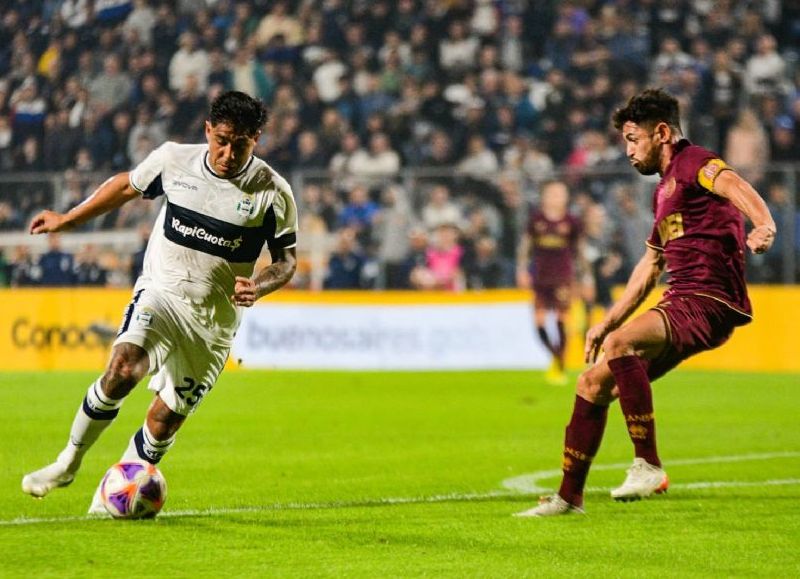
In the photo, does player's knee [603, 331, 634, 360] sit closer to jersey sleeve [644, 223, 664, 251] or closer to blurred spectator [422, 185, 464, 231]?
jersey sleeve [644, 223, 664, 251]

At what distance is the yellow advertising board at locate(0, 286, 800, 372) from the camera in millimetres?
19016

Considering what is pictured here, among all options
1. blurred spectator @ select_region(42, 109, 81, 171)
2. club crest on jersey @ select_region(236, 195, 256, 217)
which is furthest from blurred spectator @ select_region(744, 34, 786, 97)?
club crest on jersey @ select_region(236, 195, 256, 217)

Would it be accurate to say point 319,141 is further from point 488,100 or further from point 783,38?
point 783,38

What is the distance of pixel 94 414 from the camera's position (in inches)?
267

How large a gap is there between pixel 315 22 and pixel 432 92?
2.82 meters


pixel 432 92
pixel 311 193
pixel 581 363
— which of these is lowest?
pixel 581 363

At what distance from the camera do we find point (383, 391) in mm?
15898

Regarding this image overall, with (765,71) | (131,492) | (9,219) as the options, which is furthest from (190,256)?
(765,71)

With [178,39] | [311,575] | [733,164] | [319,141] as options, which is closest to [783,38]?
[733,164]

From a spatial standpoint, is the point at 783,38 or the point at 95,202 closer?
the point at 95,202

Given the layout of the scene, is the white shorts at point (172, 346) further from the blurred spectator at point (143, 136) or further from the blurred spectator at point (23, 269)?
the blurred spectator at point (143, 136)

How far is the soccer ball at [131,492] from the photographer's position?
667 centimetres

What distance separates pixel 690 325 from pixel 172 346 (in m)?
2.55

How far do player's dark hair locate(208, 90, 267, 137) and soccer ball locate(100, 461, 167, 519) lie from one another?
1669 millimetres
